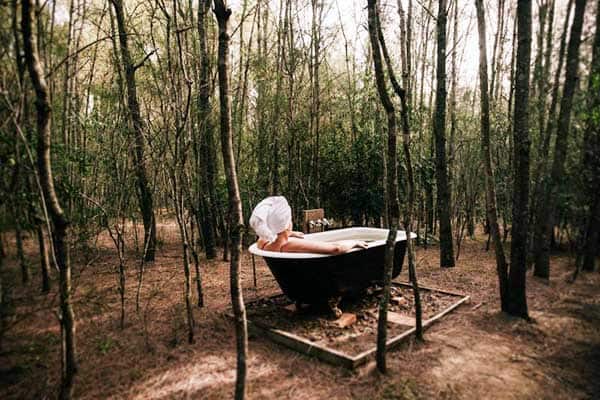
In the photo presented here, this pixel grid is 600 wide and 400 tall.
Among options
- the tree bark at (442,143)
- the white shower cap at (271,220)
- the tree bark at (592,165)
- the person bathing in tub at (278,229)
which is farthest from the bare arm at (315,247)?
the tree bark at (592,165)

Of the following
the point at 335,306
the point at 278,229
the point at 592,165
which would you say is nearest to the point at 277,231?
the point at 278,229

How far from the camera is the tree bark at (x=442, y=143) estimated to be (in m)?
4.69

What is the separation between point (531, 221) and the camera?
4.94 m

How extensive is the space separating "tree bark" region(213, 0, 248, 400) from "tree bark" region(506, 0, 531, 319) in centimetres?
260

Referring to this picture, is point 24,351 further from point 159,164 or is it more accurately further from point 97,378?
point 159,164

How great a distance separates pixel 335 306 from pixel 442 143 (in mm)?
2970

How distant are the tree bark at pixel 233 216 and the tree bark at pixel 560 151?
3863mm

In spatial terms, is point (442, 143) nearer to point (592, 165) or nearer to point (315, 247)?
point (592, 165)

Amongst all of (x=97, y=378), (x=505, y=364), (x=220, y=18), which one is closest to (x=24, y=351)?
(x=97, y=378)

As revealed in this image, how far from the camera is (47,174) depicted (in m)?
1.54

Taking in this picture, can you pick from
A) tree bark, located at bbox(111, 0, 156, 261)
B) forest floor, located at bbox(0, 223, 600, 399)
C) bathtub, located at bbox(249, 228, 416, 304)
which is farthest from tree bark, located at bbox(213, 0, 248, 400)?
tree bark, located at bbox(111, 0, 156, 261)

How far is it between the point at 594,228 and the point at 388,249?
398cm

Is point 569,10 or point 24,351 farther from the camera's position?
point 569,10

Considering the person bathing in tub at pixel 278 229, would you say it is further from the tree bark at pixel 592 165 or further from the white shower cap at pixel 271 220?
the tree bark at pixel 592 165
